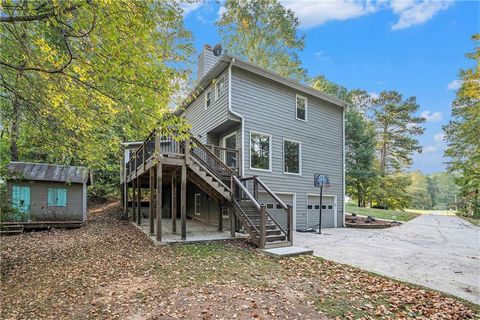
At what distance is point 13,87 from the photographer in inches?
233

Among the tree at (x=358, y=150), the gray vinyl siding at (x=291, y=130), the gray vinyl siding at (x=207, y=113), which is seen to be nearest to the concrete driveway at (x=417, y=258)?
the gray vinyl siding at (x=291, y=130)

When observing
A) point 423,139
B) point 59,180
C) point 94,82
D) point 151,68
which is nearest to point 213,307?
point 151,68

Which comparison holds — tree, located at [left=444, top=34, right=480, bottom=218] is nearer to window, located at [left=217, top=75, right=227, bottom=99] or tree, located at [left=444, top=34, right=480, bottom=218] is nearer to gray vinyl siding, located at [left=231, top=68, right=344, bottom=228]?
gray vinyl siding, located at [left=231, top=68, right=344, bottom=228]

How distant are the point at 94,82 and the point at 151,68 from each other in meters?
1.35

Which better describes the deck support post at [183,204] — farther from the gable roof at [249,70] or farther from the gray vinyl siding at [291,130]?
the gray vinyl siding at [291,130]

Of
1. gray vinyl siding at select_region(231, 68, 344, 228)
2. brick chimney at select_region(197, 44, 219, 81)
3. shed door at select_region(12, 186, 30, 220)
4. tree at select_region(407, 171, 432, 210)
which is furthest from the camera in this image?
tree at select_region(407, 171, 432, 210)

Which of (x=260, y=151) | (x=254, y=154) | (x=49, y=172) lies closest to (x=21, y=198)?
(x=49, y=172)

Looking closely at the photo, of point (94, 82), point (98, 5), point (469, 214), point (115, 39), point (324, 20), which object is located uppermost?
point (324, 20)

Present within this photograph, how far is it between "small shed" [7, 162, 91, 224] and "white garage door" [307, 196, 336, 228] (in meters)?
11.1

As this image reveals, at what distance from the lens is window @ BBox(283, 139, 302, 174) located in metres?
12.2

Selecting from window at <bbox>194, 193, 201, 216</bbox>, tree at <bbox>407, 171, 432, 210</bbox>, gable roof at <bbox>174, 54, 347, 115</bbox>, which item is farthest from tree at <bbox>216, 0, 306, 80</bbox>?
tree at <bbox>407, 171, 432, 210</bbox>

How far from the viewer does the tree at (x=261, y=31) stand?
19.9 m

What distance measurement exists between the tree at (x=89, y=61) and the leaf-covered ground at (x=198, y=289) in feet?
10.2

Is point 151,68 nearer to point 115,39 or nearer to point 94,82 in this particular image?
point 115,39
